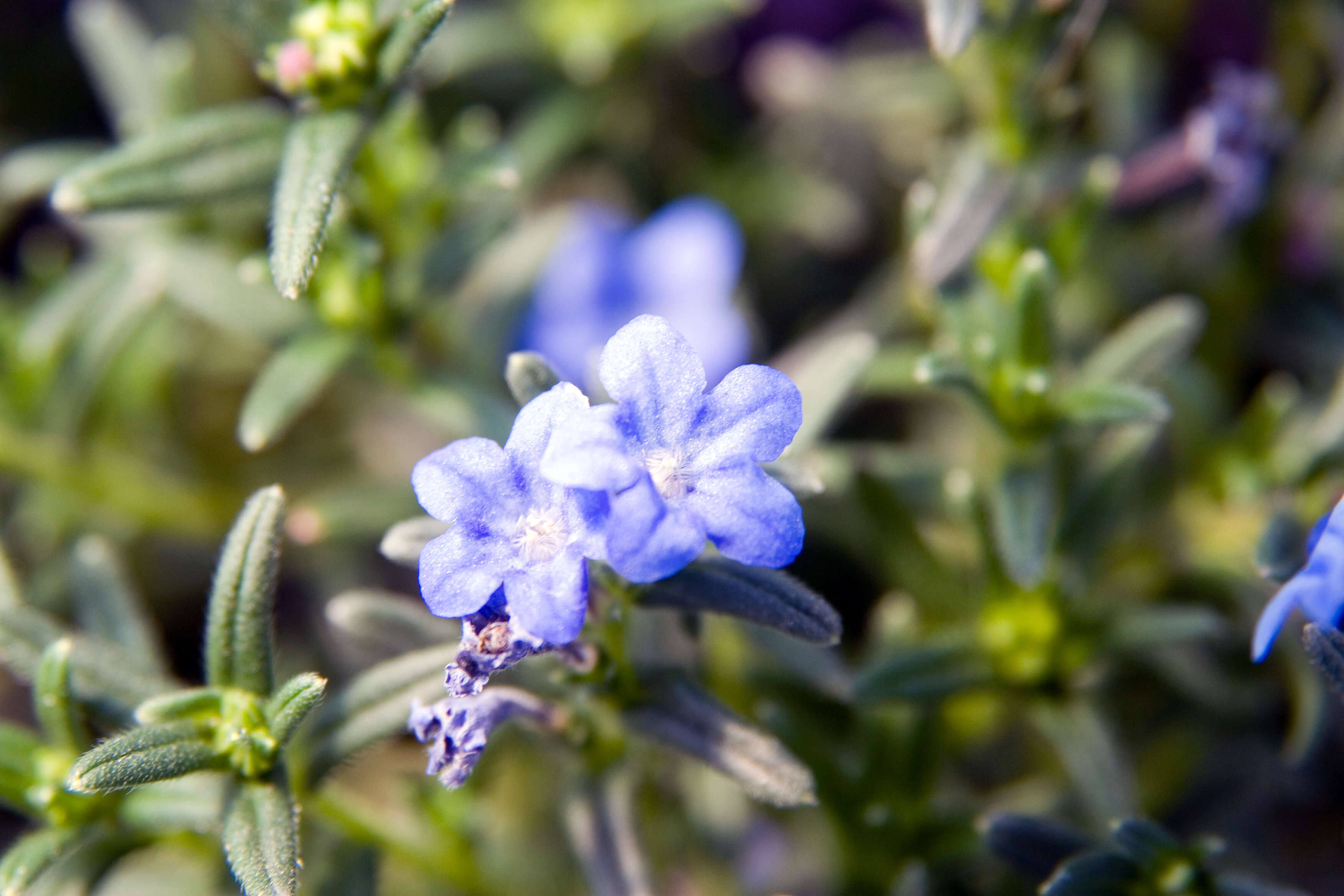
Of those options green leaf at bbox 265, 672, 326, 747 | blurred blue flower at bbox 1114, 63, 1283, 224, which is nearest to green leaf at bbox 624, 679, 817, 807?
green leaf at bbox 265, 672, 326, 747

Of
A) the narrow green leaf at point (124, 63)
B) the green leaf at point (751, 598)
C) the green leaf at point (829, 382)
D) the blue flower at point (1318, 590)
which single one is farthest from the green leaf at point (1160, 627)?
the narrow green leaf at point (124, 63)

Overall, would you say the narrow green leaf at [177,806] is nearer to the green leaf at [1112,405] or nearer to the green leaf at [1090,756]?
the green leaf at [1090,756]

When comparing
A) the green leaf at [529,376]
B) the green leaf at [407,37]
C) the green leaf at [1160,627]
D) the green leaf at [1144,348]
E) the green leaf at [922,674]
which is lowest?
the green leaf at [1160,627]

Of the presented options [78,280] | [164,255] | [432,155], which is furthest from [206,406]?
[432,155]

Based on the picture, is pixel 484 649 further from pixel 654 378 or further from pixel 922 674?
pixel 922 674

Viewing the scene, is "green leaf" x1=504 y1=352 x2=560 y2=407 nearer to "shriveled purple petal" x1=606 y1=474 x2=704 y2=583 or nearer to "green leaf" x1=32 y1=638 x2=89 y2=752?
"shriveled purple petal" x1=606 y1=474 x2=704 y2=583

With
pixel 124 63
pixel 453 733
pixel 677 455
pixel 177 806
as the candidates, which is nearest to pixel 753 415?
pixel 677 455

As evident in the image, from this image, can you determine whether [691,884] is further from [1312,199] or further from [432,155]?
[1312,199]
